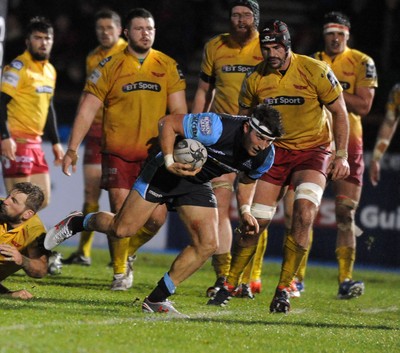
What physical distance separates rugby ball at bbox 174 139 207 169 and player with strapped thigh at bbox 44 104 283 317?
5 centimetres

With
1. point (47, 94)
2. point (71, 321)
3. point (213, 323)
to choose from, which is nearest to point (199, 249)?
point (213, 323)

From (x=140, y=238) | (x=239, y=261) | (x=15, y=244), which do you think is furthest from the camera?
(x=140, y=238)

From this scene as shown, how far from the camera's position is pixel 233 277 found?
10.8 meters

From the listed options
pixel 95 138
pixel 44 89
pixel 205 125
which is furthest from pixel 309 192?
pixel 95 138

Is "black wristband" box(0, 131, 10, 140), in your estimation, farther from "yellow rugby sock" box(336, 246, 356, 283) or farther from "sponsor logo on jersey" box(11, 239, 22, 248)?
"yellow rugby sock" box(336, 246, 356, 283)

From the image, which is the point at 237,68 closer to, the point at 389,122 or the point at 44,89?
the point at 44,89

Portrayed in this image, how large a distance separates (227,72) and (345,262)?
8.09ft

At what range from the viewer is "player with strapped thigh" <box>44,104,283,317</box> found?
895 centimetres

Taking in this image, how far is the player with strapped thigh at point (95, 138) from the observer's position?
45.7 feet

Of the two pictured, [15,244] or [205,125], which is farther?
[15,244]

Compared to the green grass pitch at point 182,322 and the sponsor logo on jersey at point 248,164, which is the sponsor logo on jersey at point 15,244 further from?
the sponsor logo on jersey at point 248,164

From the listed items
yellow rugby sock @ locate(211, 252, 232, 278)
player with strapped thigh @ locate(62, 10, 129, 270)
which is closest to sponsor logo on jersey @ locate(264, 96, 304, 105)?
yellow rugby sock @ locate(211, 252, 232, 278)

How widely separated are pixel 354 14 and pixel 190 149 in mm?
12305

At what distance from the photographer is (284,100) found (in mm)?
10328
